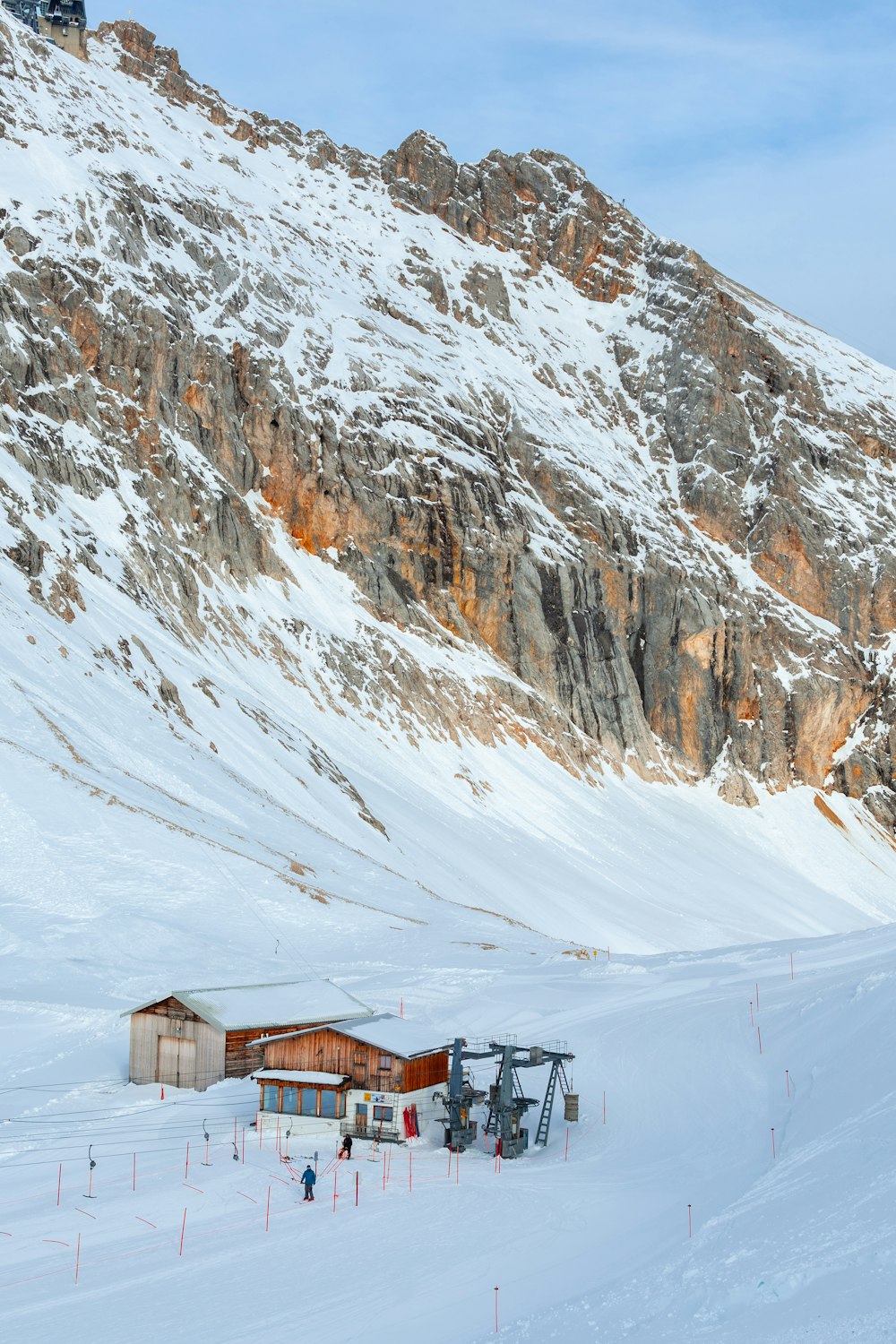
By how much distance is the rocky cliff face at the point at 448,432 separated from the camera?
86.1 m

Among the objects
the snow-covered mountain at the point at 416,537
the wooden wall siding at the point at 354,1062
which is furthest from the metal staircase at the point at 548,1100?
the snow-covered mountain at the point at 416,537

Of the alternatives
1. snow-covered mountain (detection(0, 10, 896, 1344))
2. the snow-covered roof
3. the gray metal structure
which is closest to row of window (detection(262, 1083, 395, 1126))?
the snow-covered roof

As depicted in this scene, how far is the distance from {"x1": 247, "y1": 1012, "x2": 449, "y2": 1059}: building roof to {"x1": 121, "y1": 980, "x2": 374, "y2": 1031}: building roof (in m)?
0.72

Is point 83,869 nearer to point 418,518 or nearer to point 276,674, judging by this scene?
point 276,674

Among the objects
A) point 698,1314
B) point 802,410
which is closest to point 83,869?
point 698,1314

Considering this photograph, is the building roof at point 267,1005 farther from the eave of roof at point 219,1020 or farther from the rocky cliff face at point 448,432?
the rocky cliff face at point 448,432

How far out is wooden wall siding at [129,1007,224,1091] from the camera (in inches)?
1227

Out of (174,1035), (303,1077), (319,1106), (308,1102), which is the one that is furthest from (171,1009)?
(319,1106)

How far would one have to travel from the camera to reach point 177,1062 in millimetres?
31453

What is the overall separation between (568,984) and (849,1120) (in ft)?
61.8

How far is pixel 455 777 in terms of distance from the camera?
277ft

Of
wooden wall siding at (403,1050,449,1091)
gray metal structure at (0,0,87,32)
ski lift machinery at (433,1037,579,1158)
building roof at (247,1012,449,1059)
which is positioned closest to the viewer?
ski lift machinery at (433,1037,579,1158)

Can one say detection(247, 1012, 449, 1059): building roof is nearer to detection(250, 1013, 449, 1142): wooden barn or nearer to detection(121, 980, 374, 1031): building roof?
detection(250, 1013, 449, 1142): wooden barn

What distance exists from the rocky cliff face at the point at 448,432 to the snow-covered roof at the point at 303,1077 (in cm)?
4126
